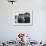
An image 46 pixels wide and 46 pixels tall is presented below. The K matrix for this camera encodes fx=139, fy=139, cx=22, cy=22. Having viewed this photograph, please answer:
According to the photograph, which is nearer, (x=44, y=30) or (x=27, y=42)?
(x=27, y=42)

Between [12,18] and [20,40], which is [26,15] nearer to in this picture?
[12,18]

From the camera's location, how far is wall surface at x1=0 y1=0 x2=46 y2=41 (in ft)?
15.1

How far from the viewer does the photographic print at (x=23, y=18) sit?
4652 mm

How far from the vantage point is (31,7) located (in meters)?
4.66

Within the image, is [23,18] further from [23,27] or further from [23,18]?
[23,27]

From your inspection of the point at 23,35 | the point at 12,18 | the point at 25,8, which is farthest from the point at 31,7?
the point at 23,35

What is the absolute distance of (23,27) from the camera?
4707 mm

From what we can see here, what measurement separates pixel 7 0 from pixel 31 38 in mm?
1534

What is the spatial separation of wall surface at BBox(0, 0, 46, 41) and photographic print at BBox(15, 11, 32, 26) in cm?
14

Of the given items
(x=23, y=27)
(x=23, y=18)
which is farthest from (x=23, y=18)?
(x=23, y=27)

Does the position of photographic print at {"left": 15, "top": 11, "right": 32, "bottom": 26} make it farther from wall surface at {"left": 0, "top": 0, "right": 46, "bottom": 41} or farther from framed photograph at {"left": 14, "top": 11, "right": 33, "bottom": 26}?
wall surface at {"left": 0, "top": 0, "right": 46, "bottom": 41}

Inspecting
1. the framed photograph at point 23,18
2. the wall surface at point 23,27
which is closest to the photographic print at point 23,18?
the framed photograph at point 23,18

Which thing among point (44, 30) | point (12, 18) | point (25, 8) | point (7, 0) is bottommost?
point (44, 30)

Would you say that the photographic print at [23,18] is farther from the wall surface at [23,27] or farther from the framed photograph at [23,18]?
the wall surface at [23,27]
